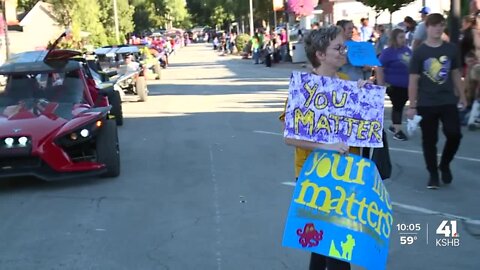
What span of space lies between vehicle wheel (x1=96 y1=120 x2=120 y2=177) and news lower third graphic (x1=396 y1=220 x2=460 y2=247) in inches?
142

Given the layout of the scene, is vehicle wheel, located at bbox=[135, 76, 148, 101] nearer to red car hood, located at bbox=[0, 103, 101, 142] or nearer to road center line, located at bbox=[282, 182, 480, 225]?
red car hood, located at bbox=[0, 103, 101, 142]

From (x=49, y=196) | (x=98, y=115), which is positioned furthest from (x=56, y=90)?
(x=49, y=196)

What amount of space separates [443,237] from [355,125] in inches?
92.0

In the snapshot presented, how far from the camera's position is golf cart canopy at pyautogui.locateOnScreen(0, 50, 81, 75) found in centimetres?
876

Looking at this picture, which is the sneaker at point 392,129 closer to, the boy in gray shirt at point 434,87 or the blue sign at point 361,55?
the boy in gray shirt at point 434,87

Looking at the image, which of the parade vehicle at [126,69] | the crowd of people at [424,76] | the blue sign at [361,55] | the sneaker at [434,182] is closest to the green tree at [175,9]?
the parade vehicle at [126,69]

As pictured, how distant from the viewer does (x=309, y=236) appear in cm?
351

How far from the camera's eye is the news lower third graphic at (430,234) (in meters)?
5.35

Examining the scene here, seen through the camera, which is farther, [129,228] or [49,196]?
[49,196]

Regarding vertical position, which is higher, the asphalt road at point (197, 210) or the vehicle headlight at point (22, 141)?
the vehicle headlight at point (22, 141)

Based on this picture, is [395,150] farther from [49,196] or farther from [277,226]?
[49,196]

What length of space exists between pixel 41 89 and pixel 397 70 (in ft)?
16.6

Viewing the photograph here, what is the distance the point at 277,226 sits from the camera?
5926mm

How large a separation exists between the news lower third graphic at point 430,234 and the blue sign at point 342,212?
1.96m
